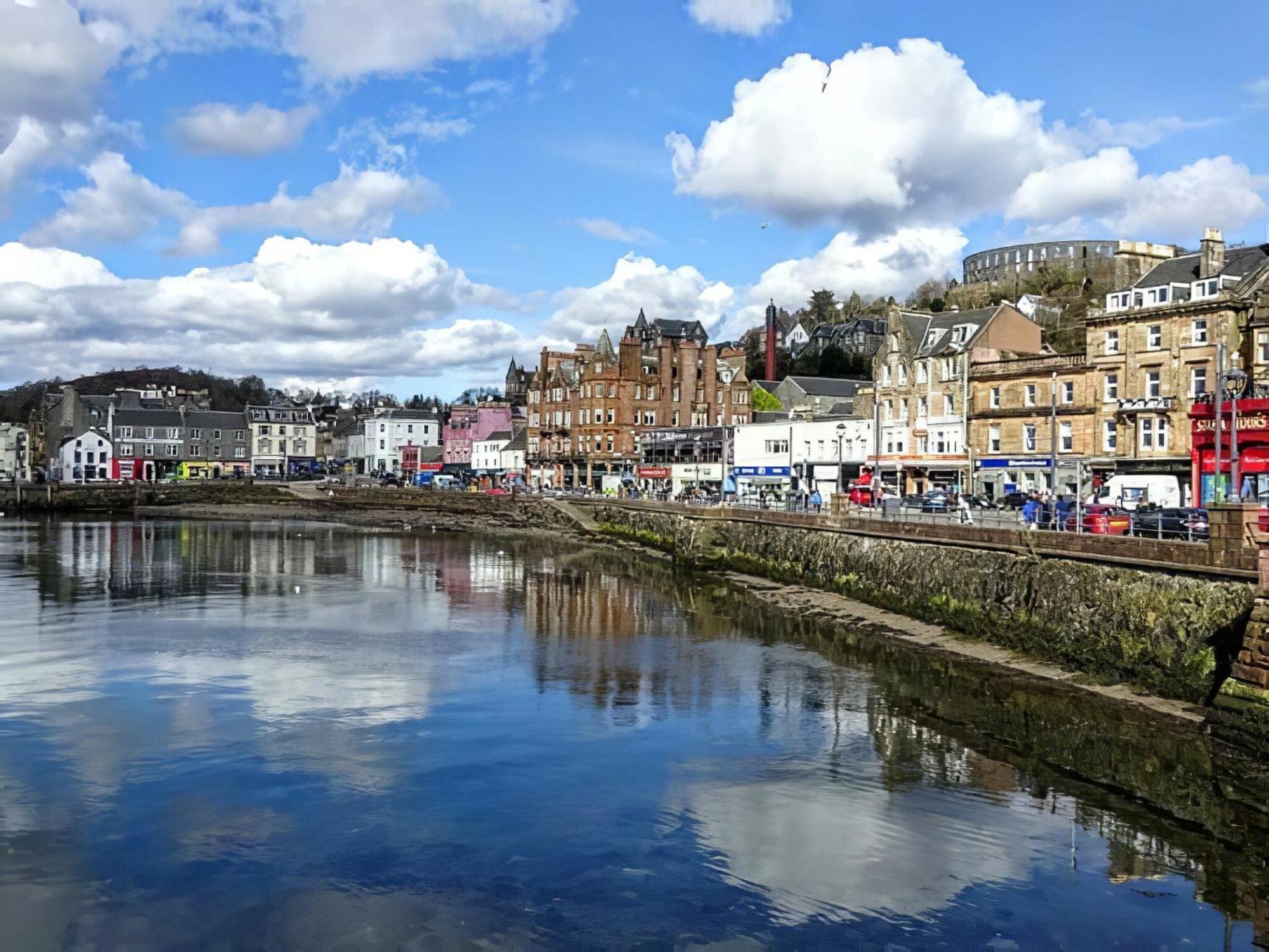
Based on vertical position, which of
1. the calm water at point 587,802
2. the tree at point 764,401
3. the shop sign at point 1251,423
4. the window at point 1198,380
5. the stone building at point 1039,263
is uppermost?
the stone building at point 1039,263

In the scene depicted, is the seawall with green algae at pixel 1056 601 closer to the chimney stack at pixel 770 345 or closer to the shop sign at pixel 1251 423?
the shop sign at pixel 1251 423

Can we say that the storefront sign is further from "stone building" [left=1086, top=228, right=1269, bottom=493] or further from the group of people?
the group of people

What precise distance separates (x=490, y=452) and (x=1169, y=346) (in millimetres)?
84757

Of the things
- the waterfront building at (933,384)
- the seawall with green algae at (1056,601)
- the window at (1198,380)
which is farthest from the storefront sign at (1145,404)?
the seawall with green algae at (1056,601)

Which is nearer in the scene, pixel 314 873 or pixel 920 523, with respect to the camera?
pixel 314 873

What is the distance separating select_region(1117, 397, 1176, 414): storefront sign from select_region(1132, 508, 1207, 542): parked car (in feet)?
63.0

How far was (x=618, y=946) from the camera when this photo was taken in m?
11.6

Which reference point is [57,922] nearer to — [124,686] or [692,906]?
[692,906]

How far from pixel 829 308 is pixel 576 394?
72.7 meters

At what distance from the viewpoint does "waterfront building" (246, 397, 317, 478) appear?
131 m

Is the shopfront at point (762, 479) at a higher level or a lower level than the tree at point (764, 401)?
lower

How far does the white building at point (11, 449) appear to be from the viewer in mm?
146000

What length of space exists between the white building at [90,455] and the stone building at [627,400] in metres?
57.8

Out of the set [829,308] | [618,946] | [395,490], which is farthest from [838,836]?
[829,308]
